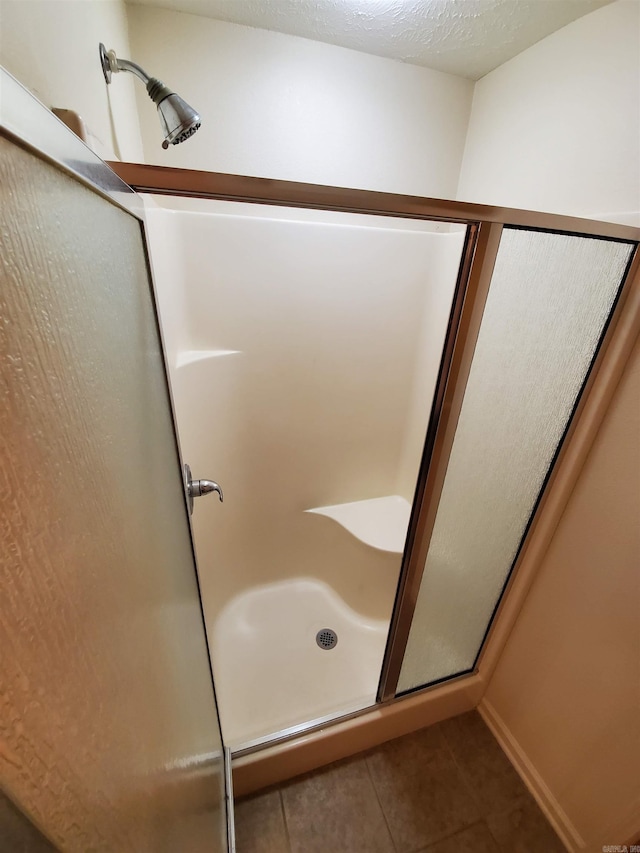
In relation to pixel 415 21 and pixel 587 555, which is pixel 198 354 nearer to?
pixel 415 21

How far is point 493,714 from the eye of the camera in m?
1.14

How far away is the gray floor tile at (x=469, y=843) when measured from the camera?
2.89 ft

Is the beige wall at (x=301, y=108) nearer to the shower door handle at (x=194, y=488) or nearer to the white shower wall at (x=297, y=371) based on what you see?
the white shower wall at (x=297, y=371)

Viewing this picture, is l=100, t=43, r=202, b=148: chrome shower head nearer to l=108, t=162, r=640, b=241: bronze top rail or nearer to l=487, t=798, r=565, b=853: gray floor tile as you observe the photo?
l=108, t=162, r=640, b=241: bronze top rail

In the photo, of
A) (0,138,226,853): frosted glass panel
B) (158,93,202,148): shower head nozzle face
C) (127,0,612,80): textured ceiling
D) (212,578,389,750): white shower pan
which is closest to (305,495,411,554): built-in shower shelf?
(212,578,389,750): white shower pan

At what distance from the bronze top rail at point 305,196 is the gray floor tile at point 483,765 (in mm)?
1495

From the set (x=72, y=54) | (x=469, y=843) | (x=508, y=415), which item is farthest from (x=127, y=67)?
(x=469, y=843)

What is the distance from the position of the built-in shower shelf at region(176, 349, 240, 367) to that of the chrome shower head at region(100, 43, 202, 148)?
632 millimetres

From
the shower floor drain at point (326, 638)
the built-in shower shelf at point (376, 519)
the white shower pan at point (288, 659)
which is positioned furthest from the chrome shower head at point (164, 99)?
the shower floor drain at point (326, 638)

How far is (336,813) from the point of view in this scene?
938 mm

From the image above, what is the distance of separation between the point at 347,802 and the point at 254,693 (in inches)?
16.5

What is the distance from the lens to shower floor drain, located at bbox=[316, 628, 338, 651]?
1368 millimetres

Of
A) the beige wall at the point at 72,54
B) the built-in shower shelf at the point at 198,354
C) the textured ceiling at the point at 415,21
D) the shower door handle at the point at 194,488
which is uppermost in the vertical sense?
the textured ceiling at the point at 415,21

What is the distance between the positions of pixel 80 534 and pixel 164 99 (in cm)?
91
